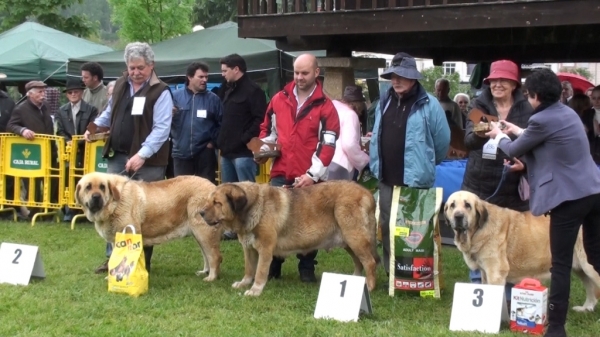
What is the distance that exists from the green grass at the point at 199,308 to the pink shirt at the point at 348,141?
1116 mm

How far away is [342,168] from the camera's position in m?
8.20

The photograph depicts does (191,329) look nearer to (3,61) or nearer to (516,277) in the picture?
(516,277)

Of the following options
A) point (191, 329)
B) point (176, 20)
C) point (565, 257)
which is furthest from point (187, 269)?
point (176, 20)

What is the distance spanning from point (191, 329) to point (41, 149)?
629 centimetres

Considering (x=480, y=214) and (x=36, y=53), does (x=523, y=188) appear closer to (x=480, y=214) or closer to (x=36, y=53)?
(x=480, y=214)

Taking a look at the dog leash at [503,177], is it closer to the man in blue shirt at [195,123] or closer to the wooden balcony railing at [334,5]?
the wooden balcony railing at [334,5]

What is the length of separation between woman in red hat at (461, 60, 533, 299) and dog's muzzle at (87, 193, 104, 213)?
10.4 ft

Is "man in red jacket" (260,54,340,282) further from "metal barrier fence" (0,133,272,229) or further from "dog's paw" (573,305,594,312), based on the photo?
"metal barrier fence" (0,133,272,229)

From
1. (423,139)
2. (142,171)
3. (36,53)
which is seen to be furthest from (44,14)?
(423,139)

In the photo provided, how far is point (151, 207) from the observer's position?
7098 millimetres

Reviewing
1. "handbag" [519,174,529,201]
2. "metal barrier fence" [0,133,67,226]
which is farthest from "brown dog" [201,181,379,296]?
"metal barrier fence" [0,133,67,226]

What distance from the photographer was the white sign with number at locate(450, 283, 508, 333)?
18.0 feet

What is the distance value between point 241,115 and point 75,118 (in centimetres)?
328

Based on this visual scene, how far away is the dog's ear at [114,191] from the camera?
688 centimetres
